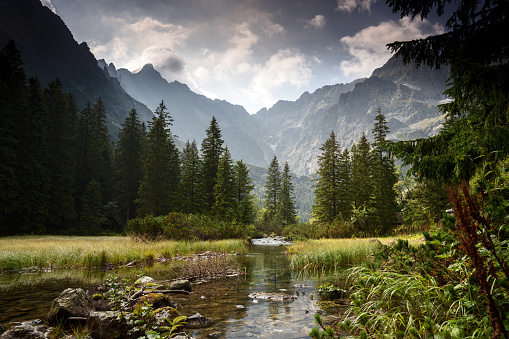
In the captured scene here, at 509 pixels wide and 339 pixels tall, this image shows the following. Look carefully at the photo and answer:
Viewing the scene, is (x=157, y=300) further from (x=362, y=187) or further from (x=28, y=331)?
(x=362, y=187)

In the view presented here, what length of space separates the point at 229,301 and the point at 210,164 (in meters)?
41.0

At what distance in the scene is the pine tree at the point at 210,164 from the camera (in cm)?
4347

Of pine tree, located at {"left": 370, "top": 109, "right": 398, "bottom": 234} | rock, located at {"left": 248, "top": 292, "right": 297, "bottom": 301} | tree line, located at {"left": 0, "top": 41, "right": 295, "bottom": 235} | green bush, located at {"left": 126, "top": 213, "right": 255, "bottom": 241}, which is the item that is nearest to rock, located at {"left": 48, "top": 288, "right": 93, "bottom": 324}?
rock, located at {"left": 248, "top": 292, "right": 297, "bottom": 301}

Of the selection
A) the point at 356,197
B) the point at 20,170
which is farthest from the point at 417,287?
the point at 20,170

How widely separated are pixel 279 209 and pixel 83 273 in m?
57.8

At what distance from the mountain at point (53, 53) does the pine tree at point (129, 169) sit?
100m

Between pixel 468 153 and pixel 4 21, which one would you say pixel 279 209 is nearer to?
pixel 468 153

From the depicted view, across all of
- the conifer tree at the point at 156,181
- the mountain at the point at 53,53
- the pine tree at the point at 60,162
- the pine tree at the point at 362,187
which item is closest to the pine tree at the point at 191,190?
the conifer tree at the point at 156,181

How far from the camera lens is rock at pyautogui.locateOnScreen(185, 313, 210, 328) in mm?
5182

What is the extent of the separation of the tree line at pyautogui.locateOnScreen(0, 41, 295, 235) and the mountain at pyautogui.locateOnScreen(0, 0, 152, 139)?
101 meters

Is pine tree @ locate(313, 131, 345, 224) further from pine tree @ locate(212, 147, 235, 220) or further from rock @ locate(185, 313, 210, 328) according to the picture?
rock @ locate(185, 313, 210, 328)

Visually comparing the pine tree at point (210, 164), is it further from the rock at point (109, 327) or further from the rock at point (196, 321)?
the rock at point (109, 327)

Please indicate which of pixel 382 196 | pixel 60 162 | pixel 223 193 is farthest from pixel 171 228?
pixel 382 196

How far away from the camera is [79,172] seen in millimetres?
40219
